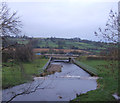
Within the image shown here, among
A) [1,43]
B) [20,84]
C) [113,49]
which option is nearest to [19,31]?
[1,43]

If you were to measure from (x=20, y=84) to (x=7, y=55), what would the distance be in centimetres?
1051

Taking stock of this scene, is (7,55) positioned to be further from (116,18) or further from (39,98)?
(39,98)

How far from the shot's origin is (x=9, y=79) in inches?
684

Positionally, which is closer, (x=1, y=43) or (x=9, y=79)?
(x=1, y=43)

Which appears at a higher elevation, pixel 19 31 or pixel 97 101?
pixel 19 31

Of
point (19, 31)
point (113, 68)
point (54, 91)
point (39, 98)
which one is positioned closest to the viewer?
point (113, 68)

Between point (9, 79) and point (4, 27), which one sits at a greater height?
point (4, 27)

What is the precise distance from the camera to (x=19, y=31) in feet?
26.1

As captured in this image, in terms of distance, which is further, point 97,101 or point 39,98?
point 39,98

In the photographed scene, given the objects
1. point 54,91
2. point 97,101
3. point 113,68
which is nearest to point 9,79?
point 54,91

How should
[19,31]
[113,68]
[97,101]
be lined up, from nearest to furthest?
[113,68]
[19,31]
[97,101]

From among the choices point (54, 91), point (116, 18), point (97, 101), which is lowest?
point (54, 91)

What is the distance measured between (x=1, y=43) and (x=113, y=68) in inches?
200

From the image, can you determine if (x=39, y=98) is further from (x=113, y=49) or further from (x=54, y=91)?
(x=113, y=49)
